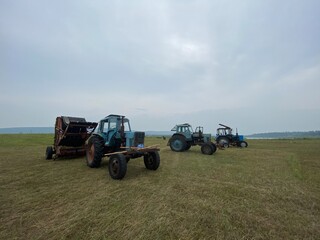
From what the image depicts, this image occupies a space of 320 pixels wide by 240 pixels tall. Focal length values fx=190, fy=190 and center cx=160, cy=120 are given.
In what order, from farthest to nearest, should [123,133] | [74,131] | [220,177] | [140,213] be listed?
1. [74,131]
2. [123,133]
3. [220,177]
4. [140,213]

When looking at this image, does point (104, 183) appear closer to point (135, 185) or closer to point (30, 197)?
point (135, 185)

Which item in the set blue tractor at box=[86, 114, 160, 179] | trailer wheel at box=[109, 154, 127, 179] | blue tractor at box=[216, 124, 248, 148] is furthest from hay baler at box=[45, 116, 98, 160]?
blue tractor at box=[216, 124, 248, 148]

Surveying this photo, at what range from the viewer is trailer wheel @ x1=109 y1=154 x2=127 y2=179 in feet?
21.4

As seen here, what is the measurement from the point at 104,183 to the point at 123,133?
2507mm

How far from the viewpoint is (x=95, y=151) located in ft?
26.9

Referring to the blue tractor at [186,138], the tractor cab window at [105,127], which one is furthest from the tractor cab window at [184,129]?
the tractor cab window at [105,127]

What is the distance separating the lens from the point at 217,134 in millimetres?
20938

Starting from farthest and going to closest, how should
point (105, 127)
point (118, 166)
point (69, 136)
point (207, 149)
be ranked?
point (207, 149)
point (69, 136)
point (105, 127)
point (118, 166)

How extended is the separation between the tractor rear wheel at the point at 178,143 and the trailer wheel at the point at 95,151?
7815 mm

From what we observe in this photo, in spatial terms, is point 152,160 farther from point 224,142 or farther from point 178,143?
point 224,142

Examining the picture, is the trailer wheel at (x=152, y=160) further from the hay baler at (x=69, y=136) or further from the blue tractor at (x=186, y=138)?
the blue tractor at (x=186, y=138)

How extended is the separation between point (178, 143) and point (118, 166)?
30.0ft

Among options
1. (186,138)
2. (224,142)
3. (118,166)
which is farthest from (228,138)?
(118,166)

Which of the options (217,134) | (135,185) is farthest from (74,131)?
(217,134)
